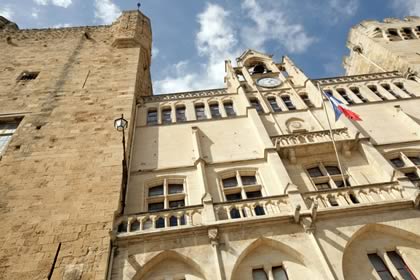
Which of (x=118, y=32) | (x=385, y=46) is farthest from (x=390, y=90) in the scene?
(x=118, y=32)

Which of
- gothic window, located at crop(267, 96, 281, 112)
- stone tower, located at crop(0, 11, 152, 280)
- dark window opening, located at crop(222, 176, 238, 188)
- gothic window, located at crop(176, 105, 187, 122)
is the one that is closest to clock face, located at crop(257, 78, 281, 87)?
gothic window, located at crop(267, 96, 281, 112)

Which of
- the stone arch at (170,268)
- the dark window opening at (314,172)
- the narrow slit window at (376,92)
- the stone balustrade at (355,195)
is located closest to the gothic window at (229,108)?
the dark window opening at (314,172)

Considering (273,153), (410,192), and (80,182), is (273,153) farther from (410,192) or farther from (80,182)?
(80,182)

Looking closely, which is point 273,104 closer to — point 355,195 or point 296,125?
point 296,125

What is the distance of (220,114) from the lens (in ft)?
46.4

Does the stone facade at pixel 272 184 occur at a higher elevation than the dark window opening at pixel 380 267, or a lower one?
higher

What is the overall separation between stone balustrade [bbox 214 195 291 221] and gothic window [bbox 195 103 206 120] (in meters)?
5.86

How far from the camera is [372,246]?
7.76 m

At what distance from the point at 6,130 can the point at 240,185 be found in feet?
30.8

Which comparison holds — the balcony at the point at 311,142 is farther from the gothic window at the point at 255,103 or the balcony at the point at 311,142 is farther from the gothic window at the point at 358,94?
the gothic window at the point at 358,94

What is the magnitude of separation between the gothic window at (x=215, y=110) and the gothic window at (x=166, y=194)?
4.32 metres

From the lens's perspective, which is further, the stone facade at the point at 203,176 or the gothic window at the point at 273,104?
the gothic window at the point at 273,104

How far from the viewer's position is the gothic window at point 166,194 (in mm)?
9758

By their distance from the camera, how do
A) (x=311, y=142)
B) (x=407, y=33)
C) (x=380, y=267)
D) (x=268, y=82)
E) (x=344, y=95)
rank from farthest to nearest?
(x=407, y=33)
(x=268, y=82)
(x=344, y=95)
(x=311, y=142)
(x=380, y=267)
